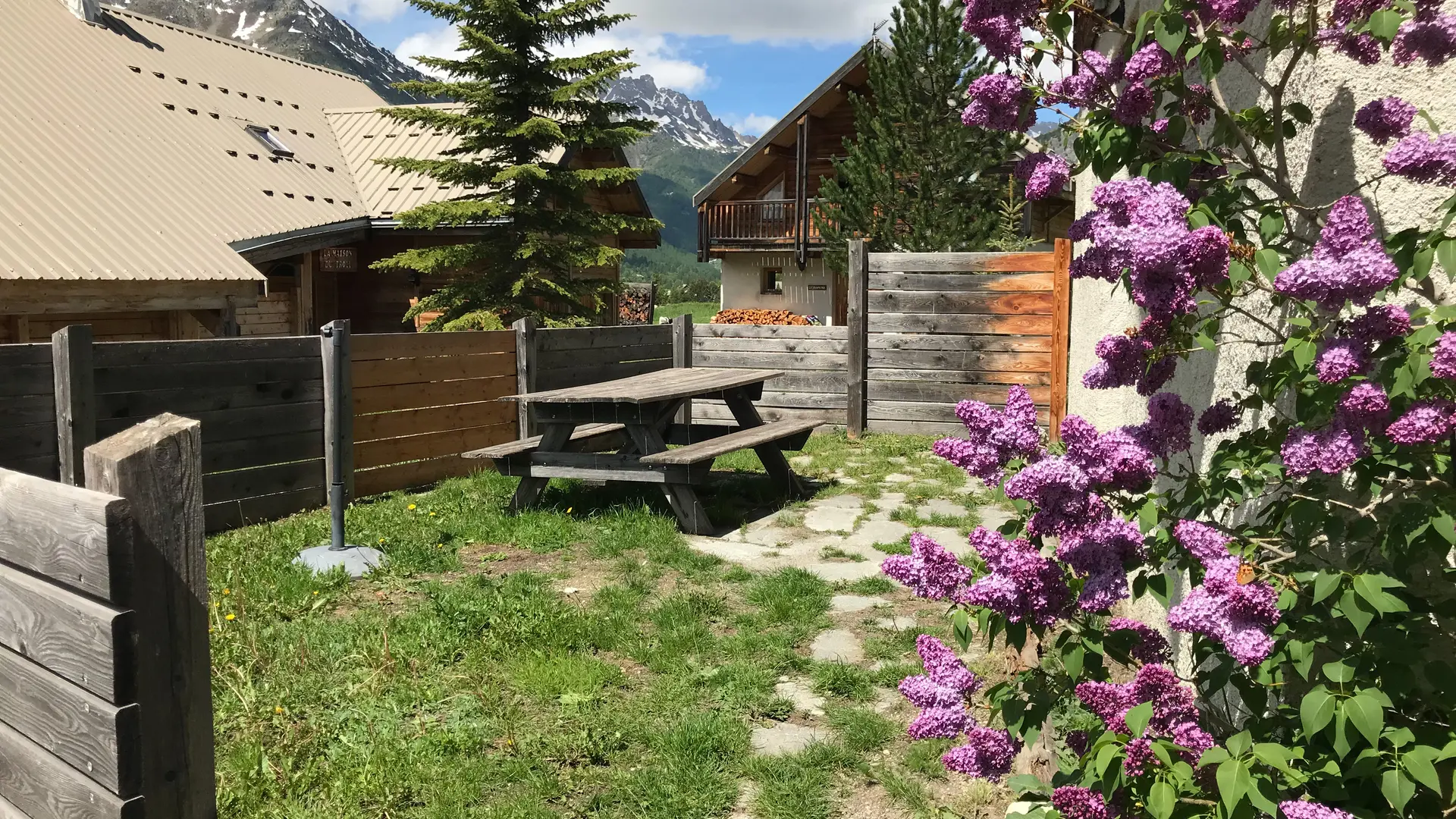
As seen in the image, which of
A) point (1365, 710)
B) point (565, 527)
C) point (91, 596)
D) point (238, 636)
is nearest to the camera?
point (1365, 710)

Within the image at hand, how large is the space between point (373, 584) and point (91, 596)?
12.0 feet

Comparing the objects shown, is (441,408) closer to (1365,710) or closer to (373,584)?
(373,584)

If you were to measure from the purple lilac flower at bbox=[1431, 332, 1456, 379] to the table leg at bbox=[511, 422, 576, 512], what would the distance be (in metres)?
5.74

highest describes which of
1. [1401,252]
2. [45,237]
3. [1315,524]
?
[45,237]

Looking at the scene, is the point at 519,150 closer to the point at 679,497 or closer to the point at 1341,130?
the point at 679,497

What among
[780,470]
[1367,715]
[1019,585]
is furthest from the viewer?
[780,470]

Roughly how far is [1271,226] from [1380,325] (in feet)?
1.12

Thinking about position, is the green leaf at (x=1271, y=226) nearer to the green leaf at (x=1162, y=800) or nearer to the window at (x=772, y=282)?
the green leaf at (x=1162, y=800)

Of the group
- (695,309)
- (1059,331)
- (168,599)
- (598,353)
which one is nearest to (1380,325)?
(168,599)

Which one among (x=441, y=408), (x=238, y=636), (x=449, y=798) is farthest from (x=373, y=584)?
(x=441, y=408)

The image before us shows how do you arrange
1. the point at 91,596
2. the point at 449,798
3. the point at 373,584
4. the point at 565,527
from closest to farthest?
the point at 91,596
the point at 449,798
the point at 373,584
the point at 565,527

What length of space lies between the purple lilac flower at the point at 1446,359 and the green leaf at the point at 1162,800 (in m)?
0.86

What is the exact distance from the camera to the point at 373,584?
5.66 m

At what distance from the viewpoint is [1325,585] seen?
73.0 inches
